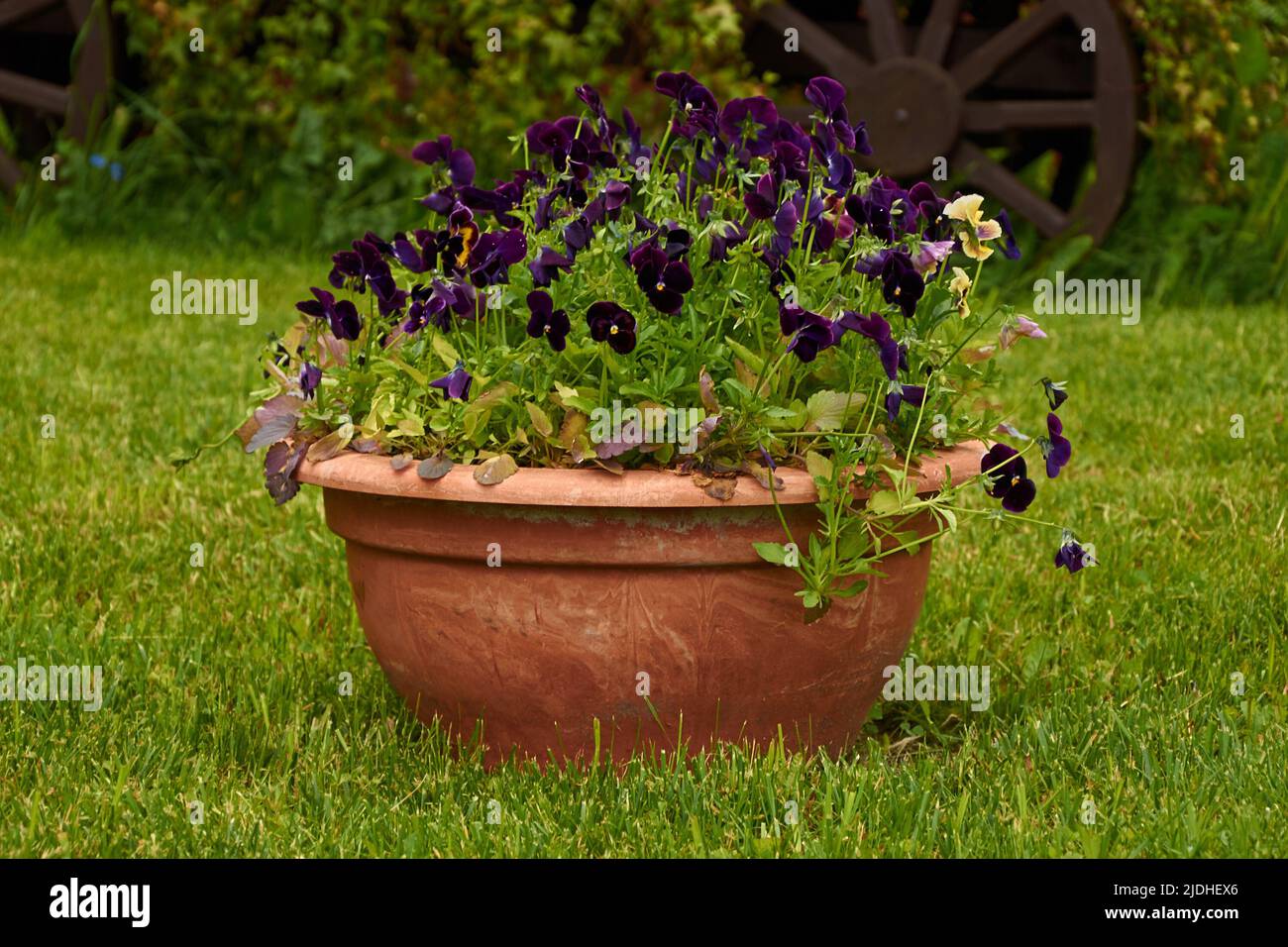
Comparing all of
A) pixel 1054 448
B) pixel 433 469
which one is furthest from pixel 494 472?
pixel 1054 448

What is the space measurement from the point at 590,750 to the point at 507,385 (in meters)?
0.59

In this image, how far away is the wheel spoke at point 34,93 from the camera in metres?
7.29

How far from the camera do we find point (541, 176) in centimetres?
263

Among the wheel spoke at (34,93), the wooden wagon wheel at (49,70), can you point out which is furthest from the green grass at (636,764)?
the wheel spoke at (34,93)

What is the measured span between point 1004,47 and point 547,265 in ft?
15.7

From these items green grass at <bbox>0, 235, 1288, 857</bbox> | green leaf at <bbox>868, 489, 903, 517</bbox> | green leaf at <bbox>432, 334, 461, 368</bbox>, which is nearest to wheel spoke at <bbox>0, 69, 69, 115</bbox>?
green grass at <bbox>0, 235, 1288, 857</bbox>

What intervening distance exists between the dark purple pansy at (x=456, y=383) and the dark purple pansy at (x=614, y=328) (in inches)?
8.1

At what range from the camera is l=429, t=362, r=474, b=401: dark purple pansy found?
2.23 meters

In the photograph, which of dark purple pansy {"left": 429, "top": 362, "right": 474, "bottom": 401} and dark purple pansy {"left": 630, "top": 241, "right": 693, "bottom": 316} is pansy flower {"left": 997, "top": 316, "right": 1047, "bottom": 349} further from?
dark purple pansy {"left": 429, "top": 362, "right": 474, "bottom": 401}

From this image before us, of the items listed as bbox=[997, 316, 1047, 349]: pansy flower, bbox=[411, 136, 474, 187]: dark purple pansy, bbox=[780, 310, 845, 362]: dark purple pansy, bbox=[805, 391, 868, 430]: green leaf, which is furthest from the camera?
bbox=[411, 136, 474, 187]: dark purple pansy

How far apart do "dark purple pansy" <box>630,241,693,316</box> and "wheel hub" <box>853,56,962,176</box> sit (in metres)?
4.42

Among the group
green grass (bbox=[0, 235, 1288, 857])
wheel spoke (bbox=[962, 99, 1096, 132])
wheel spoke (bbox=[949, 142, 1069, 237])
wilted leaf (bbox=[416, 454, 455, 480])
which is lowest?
green grass (bbox=[0, 235, 1288, 857])

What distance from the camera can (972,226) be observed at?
2.44 metres

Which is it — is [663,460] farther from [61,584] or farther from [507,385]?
[61,584]
